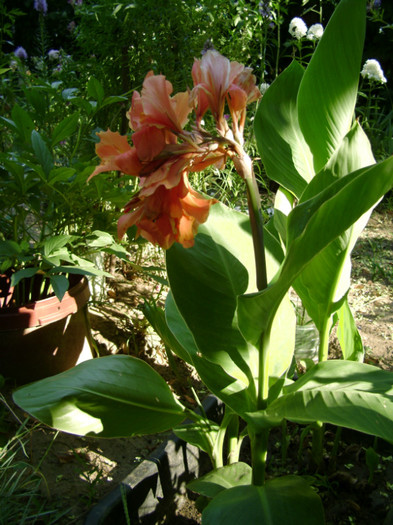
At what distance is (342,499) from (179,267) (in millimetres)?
641

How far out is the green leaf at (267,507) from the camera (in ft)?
2.45

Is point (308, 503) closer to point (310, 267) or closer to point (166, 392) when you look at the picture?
point (166, 392)

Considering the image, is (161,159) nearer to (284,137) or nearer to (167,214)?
(167,214)

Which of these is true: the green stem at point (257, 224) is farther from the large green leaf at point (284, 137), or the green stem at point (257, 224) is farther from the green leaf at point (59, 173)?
the green leaf at point (59, 173)

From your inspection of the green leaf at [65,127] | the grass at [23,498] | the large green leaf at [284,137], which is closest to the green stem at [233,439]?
the grass at [23,498]

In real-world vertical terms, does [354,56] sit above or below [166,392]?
above

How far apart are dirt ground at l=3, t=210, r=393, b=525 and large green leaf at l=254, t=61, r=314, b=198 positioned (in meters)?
0.78

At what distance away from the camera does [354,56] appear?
0.89 metres

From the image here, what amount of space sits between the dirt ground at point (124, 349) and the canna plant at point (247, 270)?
0.34m

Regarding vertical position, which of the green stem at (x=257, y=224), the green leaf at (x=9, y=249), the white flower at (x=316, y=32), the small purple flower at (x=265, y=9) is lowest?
the green leaf at (x=9, y=249)

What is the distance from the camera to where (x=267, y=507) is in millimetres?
775

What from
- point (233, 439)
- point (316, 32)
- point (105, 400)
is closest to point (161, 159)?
point (105, 400)

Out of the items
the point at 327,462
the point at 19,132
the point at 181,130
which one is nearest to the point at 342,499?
the point at 327,462

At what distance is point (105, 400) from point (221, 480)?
0.28 metres
